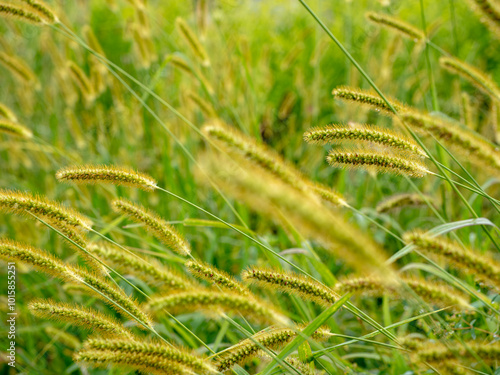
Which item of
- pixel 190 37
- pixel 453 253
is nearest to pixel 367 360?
pixel 453 253

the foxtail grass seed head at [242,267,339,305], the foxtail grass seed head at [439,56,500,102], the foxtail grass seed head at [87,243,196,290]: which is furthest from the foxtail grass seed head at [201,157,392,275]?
the foxtail grass seed head at [439,56,500,102]

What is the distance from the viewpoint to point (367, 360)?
238 centimetres

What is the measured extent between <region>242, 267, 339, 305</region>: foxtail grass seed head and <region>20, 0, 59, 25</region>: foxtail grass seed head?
1.47 metres

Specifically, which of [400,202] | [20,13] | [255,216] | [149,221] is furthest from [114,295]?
[255,216]

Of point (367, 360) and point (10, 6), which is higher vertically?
point (10, 6)

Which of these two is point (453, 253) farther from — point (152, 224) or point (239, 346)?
point (152, 224)

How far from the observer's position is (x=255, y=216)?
377 centimetres

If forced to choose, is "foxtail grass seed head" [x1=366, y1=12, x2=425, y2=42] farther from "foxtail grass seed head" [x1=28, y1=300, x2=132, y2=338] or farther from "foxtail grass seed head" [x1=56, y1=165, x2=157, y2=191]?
"foxtail grass seed head" [x1=28, y1=300, x2=132, y2=338]

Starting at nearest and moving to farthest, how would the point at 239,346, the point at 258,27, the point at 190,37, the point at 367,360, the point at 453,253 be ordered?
1. the point at 453,253
2. the point at 239,346
3. the point at 367,360
4. the point at 190,37
5. the point at 258,27

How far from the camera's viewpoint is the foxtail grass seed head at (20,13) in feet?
5.96

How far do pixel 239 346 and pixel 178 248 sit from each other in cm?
38

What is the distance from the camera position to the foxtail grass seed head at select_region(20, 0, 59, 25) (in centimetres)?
192

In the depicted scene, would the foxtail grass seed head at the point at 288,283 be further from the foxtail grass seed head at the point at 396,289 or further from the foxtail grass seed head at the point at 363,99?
the foxtail grass seed head at the point at 363,99

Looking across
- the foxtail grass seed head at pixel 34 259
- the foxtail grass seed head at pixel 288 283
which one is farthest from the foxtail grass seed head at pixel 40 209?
the foxtail grass seed head at pixel 288 283
